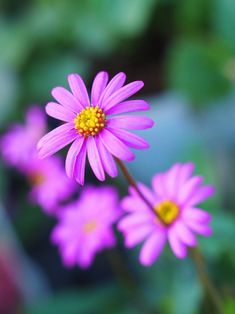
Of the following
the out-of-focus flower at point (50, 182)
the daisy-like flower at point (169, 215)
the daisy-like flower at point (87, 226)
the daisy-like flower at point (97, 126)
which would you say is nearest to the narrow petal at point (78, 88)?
the daisy-like flower at point (97, 126)

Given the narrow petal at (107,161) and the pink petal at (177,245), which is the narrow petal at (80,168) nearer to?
the narrow petal at (107,161)

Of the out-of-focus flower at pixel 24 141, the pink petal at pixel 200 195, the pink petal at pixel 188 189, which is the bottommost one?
the pink petal at pixel 200 195

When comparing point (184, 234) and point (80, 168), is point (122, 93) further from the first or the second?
point (184, 234)

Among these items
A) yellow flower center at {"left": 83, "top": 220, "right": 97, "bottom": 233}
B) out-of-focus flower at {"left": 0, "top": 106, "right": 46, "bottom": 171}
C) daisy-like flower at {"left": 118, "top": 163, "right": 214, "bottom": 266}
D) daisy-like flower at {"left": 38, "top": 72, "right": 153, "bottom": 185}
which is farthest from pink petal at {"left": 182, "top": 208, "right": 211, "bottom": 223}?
out-of-focus flower at {"left": 0, "top": 106, "right": 46, "bottom": 171}

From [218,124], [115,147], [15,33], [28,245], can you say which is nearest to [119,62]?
[15,33]

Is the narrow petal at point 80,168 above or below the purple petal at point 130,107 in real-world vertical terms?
below

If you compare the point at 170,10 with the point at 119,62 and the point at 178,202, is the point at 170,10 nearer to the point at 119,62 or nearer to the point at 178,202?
the point at 119,62
